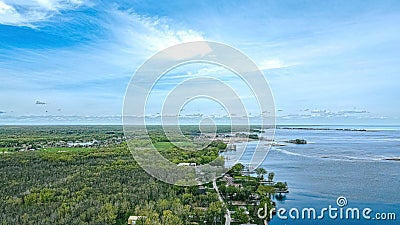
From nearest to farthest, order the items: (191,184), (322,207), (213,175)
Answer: (322,207) < (191,184) < (213,175)

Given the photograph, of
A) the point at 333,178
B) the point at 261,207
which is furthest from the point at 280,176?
the point at 261,207

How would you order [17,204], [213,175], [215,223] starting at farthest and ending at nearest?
[213,175], [17,204], [215,223]

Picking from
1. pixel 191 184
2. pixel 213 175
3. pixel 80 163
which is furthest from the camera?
pixel 80 163

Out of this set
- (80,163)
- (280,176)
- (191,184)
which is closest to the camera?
(191,184)

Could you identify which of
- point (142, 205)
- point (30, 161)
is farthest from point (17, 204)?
point (30, 161)

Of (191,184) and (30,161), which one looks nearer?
(191,184)

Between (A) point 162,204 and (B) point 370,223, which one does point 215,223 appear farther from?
(B) point 370,223

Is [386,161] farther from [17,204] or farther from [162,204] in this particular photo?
[17,204]

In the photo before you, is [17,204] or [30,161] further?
[30,161]
